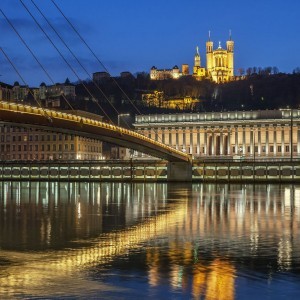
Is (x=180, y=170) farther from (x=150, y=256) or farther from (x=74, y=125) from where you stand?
(x=150, y=256)

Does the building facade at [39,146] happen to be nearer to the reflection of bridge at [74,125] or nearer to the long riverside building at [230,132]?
the long riverside building at [230,132]

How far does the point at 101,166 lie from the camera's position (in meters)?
99.1

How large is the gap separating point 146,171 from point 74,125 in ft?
127

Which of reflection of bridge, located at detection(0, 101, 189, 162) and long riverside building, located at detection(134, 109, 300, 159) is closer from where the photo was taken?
reflection of bridge, located at detection(0, 101, 189, 162)

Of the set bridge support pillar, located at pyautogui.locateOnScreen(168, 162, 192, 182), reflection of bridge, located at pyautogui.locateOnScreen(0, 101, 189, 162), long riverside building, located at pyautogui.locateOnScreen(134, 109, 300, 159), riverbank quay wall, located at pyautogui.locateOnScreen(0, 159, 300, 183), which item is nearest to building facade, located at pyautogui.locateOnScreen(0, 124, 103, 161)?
long riverside building, located at pyautogui.locateOnScreen(134, 109, 300, 159)

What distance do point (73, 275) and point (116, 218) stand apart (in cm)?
1599

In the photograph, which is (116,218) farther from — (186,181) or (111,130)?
(186,181)

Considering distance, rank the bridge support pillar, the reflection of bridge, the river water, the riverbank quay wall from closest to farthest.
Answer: the river water
the reflection of bridge
the riverbank quay wall
the bridge support pillar

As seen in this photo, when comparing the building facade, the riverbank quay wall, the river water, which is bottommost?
the river water

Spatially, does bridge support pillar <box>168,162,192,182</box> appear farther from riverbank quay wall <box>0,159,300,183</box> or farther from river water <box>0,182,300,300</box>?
river water <box>0,182,300,300</box>

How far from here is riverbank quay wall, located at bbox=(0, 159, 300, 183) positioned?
93000 millimetres

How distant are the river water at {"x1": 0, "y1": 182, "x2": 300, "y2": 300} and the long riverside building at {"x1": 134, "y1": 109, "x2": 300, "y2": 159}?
123 m

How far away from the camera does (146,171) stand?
98.4 m

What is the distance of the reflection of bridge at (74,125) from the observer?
49.3 metres
